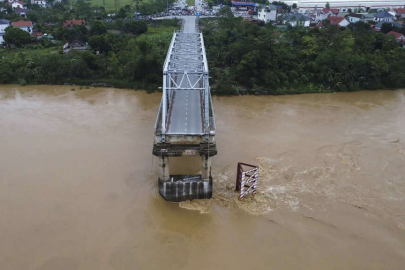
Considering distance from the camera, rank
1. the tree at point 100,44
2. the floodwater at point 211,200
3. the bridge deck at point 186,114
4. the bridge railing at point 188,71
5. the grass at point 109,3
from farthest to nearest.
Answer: the grass at point 109,3 < the tree at point 100,44 < the bridge railing at point 188,71 < the bridge deck at point 186,114 < the floodwater at point 211,200

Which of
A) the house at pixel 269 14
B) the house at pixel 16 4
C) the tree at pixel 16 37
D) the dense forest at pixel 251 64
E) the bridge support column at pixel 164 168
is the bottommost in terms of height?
the bridge support column at pixel 164 168

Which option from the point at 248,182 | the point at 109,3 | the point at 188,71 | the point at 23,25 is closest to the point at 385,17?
the point at 188,71

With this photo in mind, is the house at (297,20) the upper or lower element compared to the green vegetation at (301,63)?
upper

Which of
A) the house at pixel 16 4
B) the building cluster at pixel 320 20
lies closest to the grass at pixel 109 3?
the house at pixel 16 4

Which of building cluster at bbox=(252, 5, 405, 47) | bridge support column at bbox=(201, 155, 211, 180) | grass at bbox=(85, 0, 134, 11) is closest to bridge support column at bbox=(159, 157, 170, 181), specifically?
bridge support column at bbox=(201, 155, 211, 180)

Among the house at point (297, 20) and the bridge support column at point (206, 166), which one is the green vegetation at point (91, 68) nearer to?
the bridge support column at point (206, 166)

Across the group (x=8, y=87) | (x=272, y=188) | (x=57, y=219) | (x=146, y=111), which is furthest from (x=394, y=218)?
(x=8, y=87)
